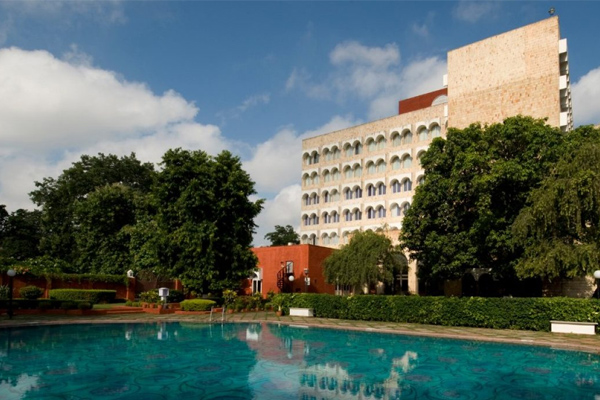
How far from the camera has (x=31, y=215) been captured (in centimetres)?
6062

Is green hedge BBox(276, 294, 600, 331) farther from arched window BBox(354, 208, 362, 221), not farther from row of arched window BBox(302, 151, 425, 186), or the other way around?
arched window BBox(354, 208, 362, 221)

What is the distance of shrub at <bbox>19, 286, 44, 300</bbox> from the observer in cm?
3203

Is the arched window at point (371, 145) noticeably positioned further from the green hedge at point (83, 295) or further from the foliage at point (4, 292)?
the foliage at point (4, 292)

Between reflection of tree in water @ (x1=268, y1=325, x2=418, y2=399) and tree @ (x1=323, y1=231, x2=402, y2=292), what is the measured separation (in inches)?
464

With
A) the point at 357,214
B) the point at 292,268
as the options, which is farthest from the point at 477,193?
the point at 357,214

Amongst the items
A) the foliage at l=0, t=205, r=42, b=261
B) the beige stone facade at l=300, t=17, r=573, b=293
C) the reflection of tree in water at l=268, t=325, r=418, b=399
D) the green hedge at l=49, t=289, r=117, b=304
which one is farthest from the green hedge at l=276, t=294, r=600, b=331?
the foliage at l=0, t=205, r=42, b=261

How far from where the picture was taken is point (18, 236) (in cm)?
5553

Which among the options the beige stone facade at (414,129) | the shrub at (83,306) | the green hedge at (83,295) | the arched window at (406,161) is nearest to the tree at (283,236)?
the beige stone facade at (414,129)

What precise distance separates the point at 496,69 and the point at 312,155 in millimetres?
25415

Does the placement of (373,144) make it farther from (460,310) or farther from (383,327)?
(383,327)

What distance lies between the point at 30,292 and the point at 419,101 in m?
48.3

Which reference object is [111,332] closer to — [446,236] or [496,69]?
[446,236]

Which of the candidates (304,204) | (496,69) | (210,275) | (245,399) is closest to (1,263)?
(210,275)

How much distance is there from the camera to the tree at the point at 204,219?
103 feet
